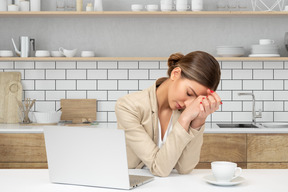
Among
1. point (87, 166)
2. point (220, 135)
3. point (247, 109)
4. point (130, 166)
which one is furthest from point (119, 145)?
point (247, 109)

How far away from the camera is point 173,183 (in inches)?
75.5

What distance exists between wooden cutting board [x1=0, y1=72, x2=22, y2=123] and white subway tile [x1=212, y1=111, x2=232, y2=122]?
6.04 ft

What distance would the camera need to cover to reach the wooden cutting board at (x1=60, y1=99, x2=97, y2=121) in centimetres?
434

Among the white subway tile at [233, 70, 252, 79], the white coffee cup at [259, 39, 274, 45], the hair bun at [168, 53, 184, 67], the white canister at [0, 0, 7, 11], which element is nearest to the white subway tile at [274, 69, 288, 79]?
the white subway tile at [233, 70, 252, 79]

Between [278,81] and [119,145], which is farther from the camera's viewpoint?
A: [278,81]

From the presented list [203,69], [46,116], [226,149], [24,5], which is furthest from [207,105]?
[24,5]

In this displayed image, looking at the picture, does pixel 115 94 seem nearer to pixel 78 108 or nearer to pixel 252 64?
pixel 78 108

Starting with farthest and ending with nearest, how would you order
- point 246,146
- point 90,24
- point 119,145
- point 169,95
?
point 90,24
point 246,146
point 169,95
point 119,145

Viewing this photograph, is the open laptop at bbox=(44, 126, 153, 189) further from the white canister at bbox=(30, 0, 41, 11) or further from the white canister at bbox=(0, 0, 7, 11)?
the white canister at bbox=(0, 0, 7, 11)

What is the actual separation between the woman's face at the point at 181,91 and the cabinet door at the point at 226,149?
151 centimetres

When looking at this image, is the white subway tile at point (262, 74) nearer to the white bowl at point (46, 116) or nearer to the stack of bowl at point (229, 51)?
the stack of bowl at point (229, 51)

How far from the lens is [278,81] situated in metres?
4.35

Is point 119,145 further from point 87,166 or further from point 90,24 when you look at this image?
point 90,24

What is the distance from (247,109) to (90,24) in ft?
5.58
